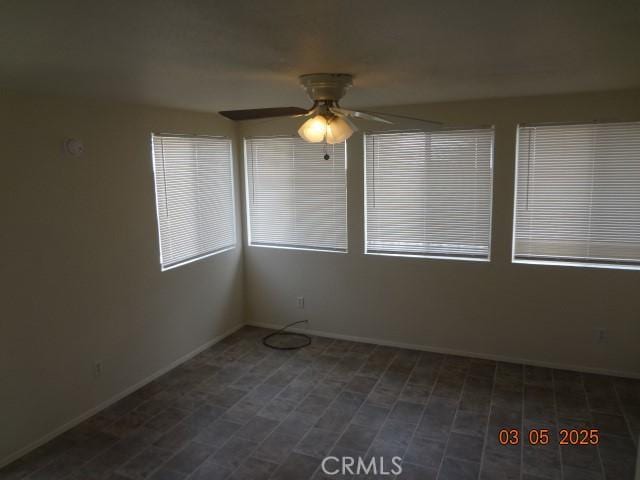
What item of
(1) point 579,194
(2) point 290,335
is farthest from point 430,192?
(2) point 290,335

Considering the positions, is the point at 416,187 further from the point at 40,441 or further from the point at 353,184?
the point at 40,441

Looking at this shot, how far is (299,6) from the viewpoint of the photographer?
152cm

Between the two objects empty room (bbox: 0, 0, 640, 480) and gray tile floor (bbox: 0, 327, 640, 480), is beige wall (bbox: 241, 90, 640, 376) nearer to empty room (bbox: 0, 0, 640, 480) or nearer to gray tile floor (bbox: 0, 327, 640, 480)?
empty room (bbox: 0, 0, 640, 480)

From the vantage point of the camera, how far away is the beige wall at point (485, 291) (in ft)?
13.4

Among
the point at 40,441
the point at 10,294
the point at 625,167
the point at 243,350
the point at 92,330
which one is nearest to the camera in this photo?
the point at 10,294

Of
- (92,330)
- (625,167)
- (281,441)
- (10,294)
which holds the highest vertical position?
(625,167)

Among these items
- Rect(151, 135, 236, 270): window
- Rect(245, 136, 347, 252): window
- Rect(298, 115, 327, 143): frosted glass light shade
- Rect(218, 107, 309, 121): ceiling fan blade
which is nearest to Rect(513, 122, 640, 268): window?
Rect(245, 136, 347, 252): window

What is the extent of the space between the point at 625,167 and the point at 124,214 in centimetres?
405

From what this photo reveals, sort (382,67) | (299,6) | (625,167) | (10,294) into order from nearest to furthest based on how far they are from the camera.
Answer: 1. (299,6)
2. (382,67)
3. (10,294)
4. (625,167)

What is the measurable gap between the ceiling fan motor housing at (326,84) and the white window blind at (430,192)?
1.97m

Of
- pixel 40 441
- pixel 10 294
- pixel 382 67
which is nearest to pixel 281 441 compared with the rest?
pixel 40 441

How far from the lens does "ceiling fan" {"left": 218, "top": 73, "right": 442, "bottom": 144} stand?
8.70ft

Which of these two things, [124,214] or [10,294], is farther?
[124,214]
